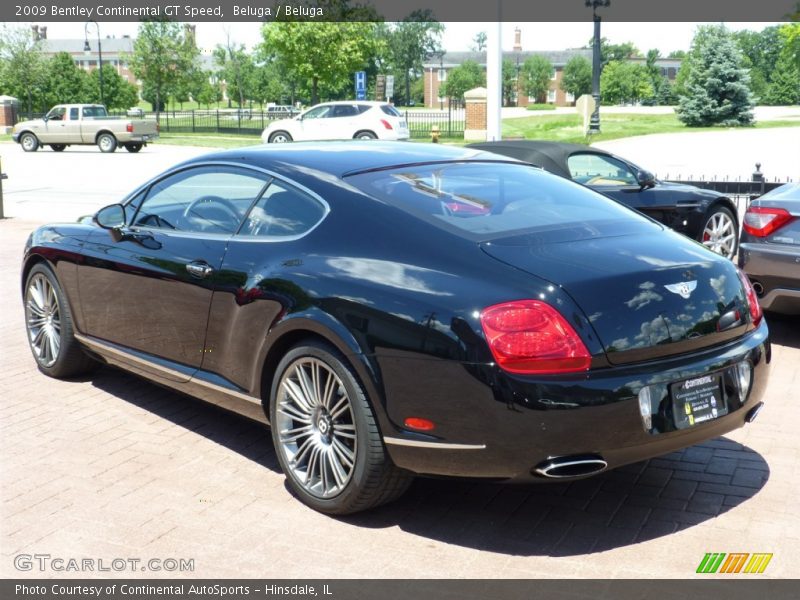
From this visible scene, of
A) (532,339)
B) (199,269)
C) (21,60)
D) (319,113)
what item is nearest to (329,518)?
(532,339)

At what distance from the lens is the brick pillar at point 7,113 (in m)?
54.2

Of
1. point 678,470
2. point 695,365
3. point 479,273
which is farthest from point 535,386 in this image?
point 678,470

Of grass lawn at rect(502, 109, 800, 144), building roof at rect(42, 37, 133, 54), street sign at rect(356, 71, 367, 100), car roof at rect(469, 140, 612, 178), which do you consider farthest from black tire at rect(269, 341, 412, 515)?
building roof at rect(42, 37, 133, 54)

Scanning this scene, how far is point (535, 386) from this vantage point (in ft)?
11.7

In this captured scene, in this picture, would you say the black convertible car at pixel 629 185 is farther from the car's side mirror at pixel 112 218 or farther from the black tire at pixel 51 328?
the black tire at pixel 51 328

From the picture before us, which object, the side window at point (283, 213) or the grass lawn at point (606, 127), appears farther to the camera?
the grass lawn at point (606, 127)

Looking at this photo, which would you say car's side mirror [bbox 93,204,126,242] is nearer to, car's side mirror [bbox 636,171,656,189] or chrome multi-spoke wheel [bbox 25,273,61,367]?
chrome multi-spoke wheel [bbox 25,273,61,367]

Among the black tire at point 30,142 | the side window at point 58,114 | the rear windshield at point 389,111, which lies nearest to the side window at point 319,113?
the rear windshield at point 389,111

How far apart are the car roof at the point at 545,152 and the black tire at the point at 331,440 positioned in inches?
202

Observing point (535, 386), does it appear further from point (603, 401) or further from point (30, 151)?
point (30, 151)

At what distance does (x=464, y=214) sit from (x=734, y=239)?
23.5ft

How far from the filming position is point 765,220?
723 centimetres

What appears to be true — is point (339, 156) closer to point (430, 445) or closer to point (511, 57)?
point (430, 445)

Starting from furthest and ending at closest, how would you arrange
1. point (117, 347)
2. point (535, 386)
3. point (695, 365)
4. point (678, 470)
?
point (117, 347) < point (678, 470) < point (695, 365) < point (535, 386)
